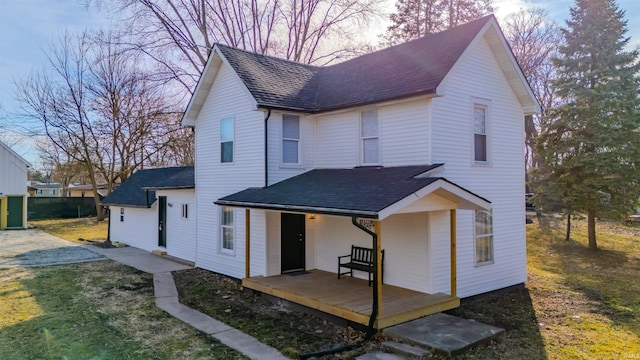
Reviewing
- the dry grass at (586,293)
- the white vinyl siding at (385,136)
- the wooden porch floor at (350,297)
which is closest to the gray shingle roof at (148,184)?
the white vinyl siding at (385,136)

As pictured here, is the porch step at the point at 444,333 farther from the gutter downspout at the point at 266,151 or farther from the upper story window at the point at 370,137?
the gutter downspout at the point at 266,151

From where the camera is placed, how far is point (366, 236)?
33.8ft

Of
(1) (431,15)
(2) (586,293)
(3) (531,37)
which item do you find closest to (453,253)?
(2) (586,293)

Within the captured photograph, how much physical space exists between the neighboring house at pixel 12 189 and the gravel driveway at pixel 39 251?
151 inches

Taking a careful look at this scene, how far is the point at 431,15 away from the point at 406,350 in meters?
22.3

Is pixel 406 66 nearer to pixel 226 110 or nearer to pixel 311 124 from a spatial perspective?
pixel 311 124

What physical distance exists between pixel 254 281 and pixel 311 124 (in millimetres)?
4806

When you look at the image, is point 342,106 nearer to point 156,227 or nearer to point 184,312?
point 184,312

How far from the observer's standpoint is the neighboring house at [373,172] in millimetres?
8648

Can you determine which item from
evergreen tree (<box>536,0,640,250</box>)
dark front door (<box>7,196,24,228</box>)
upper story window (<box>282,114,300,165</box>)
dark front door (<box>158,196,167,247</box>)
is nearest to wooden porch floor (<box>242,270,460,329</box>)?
upper story window (<box>282,114,300,165</box>)

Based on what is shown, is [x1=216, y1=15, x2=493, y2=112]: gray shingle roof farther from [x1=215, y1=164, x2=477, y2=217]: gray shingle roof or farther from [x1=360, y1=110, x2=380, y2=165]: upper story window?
[x1=215, y1=164, x2=477, y2=217]: gray shingle roof

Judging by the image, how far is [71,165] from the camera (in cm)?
3534

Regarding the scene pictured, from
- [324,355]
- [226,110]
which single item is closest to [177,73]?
[226,110]

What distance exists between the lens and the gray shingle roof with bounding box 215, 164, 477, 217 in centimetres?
732
